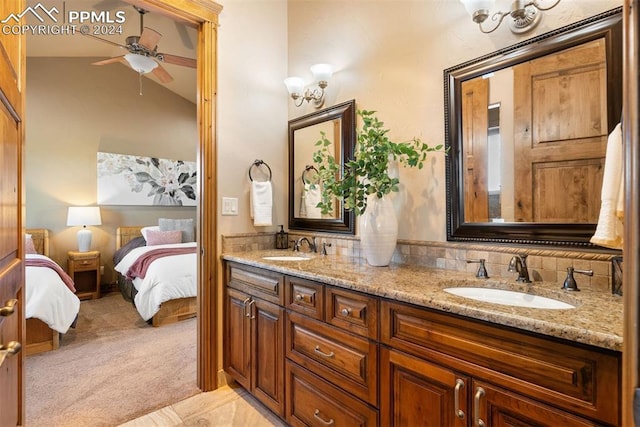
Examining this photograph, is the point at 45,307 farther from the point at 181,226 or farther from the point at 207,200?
the point at 181,226

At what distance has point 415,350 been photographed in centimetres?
110

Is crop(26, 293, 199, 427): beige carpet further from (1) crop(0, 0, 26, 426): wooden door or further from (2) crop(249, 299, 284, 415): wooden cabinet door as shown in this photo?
(1) crop(0, 0, 26, 426): wooden door

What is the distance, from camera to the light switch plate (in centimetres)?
221

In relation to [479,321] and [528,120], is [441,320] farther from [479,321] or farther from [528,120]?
[528,120]

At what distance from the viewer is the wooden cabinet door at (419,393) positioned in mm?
984

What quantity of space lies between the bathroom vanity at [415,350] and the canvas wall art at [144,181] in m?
3.93

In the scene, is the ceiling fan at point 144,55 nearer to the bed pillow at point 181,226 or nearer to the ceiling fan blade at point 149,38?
the ceiling fan blade at point 149,38

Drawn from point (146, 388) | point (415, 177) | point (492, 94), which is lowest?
point (146, 388)

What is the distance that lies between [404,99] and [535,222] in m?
0.94

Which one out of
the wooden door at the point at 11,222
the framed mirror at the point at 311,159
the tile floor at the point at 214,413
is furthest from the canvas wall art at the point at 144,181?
the wooden door at the point at 11,222

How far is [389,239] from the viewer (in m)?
1.65

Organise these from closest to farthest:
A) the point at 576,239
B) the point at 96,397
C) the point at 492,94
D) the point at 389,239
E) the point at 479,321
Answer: the point at 479,321 → the point at 576,239 → the point at 492,94 → the point at 389,239 → the point at 96,397

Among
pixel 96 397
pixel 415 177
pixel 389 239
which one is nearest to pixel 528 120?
pixel 415 177

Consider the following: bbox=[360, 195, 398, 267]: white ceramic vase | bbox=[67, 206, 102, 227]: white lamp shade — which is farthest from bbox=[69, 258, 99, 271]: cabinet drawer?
bbox=[360, 195, 398, 267]: white ceramic vase
